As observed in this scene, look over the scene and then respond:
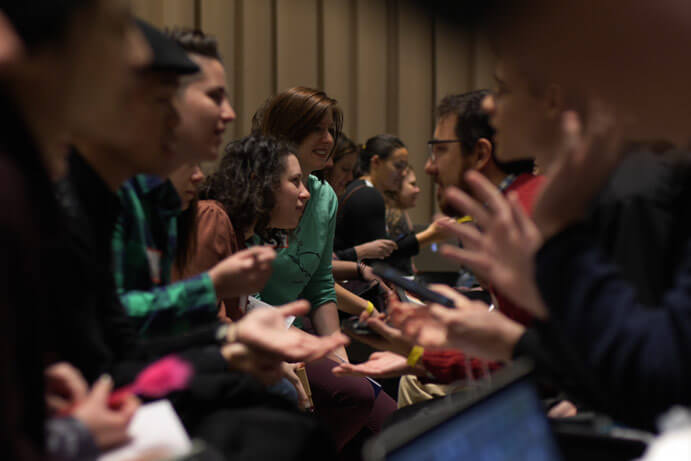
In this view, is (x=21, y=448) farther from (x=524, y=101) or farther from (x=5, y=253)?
(x=524, y=101)

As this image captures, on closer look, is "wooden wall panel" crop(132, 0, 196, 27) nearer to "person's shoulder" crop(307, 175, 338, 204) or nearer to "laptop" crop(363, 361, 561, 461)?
"person's shoulder" crop(307, 175, 338, 204)

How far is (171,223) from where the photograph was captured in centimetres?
151

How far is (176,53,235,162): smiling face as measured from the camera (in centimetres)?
140

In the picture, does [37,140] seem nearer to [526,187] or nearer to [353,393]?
[526,187]

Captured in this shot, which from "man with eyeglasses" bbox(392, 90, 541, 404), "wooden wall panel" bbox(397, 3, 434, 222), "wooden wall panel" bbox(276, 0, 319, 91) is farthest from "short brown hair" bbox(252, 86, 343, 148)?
"wooden wall panel" bbox(397, 3, 434, 222)

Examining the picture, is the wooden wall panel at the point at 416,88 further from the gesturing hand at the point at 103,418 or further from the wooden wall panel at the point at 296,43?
the gesturing hand at the point at 103,418

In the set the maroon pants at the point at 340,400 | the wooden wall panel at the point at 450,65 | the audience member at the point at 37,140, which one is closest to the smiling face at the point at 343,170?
the wooden wall panel at the point at 450,65

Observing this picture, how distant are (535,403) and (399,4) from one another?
4.16 metres

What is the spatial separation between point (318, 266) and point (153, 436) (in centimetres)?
160

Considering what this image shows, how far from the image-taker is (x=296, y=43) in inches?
171

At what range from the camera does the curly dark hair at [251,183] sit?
2.16 meters

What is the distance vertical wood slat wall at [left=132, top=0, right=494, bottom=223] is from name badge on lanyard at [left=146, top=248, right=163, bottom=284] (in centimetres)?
277

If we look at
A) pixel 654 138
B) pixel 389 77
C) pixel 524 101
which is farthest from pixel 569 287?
pixel 389 77

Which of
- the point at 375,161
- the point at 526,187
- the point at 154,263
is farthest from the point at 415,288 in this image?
the point at 375,161
